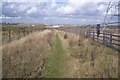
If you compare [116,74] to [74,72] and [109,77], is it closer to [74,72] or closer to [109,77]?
[109,77]

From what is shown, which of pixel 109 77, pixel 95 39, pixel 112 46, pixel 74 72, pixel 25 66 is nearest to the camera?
pixel 109 77

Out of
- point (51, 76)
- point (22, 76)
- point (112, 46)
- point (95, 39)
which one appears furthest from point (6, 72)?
point (95, 39)

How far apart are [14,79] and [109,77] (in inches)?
128

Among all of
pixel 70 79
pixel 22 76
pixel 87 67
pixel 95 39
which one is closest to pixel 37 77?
pixel 22 76

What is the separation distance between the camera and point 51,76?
34.6 ft

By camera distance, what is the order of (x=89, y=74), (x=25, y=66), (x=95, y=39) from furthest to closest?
(x=95, y=39) < (x=25, y=66) < (x=89, y=74)

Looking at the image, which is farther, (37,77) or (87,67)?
(87,67)

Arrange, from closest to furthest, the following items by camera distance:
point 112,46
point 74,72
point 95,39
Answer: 1. point 74,72
2. point 112,46
3. point 95,39

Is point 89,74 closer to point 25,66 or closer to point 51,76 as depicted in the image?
point 51,76

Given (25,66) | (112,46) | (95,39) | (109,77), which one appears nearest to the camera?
(109,77)

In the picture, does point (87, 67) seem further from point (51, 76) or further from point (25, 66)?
point (25, 66)

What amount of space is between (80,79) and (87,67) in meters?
1.70

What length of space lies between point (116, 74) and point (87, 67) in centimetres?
180

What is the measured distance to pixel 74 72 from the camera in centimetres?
1084
